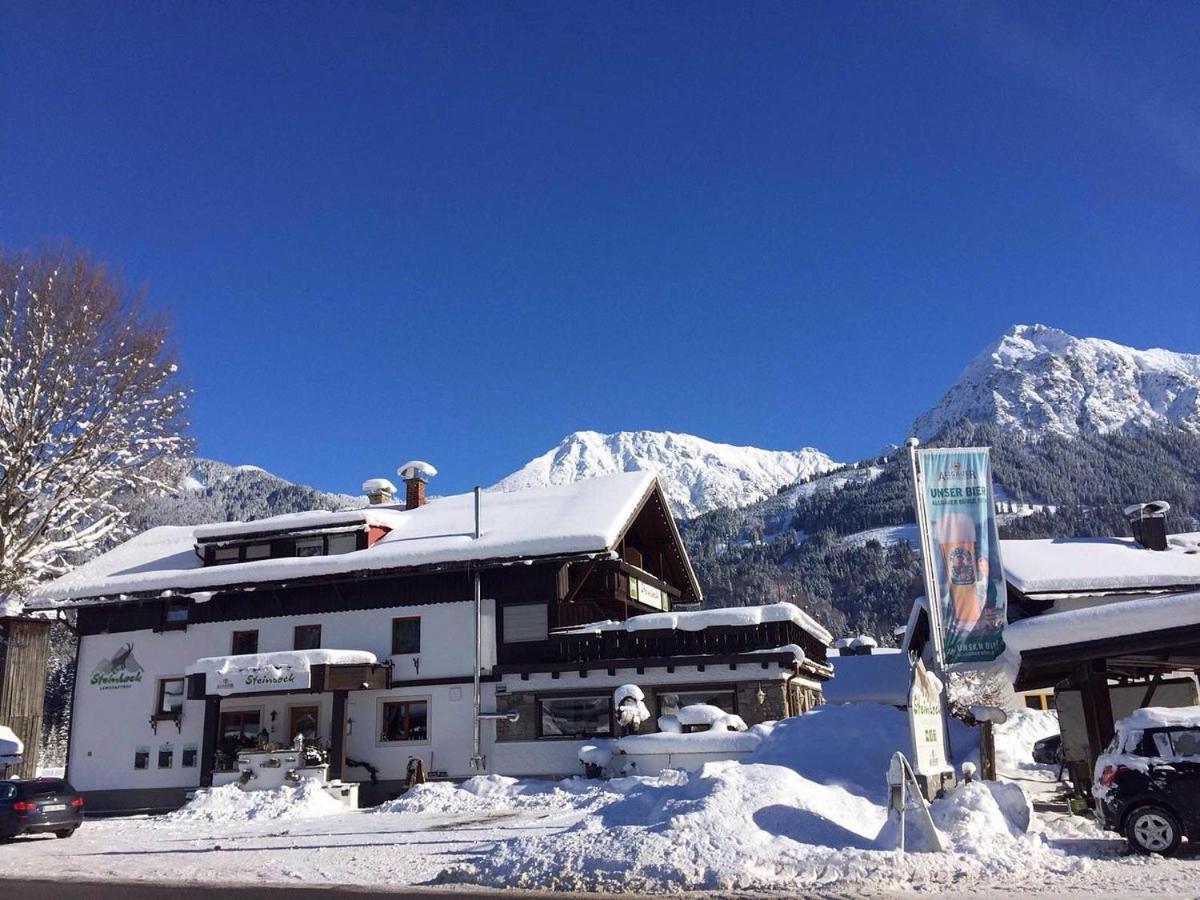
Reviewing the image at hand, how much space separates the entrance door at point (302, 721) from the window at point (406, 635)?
319 cm

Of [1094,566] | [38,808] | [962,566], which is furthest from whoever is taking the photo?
[1094,566]

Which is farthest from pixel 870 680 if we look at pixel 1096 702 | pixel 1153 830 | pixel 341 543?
pixel 1153 830

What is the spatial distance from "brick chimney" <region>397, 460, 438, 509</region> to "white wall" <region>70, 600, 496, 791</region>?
8124mm

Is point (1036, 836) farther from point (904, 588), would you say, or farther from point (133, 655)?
point (904, 588)

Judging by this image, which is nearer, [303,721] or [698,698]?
[698,698]

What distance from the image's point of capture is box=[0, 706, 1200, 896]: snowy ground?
11.8m

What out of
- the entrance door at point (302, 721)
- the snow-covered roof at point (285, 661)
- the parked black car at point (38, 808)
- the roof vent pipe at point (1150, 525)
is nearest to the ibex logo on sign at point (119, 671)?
the snow-covered roof at point (285, 661)

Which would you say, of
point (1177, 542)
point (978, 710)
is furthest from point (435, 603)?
point (1177, 542)

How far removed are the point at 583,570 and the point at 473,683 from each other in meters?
4.75

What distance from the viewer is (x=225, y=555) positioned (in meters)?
35.5

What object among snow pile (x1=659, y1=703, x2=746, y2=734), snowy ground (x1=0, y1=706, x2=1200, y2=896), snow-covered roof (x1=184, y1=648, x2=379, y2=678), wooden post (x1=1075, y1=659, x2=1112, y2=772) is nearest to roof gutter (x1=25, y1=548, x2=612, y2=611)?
snow-covered roof (x1=184, y1=648, x2=379, y2=678)

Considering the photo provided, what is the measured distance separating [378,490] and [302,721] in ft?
39.5

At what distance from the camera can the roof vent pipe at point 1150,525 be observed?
1199 inches

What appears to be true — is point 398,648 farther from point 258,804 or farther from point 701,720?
point 701,720
